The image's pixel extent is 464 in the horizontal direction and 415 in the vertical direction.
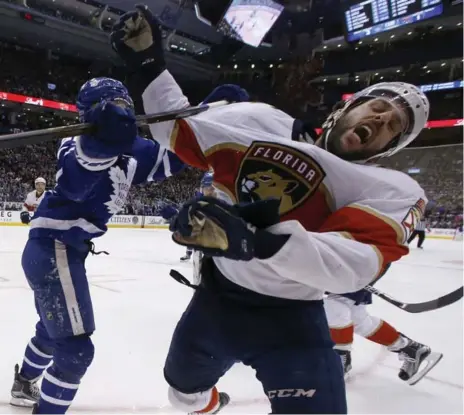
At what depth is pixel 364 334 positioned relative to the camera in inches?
71.9

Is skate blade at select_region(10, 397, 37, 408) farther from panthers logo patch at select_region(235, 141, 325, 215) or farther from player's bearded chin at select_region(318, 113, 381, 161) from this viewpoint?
player's bearded chin at select_region(318, 113, 381, 161)

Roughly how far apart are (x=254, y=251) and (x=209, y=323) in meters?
0.40

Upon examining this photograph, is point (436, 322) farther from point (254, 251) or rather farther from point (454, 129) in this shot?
point (454, 129)

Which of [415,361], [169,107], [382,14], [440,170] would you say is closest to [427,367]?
[415,361]

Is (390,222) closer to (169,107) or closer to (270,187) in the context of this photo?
(270,187)

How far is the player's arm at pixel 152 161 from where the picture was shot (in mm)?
1366

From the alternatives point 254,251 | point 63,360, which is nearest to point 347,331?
point 63,360

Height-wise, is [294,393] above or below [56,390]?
above

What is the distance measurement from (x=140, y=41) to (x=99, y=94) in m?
0.37

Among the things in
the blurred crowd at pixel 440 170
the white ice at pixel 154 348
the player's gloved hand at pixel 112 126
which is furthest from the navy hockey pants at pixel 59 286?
the blurred crowd at pixel 440 170

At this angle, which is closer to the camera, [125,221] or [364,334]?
[364,334]

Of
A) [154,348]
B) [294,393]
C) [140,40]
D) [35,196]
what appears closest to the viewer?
[294,393]

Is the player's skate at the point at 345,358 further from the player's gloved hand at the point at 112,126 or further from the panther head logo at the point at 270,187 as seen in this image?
the player's gloved hand at the point at 112,126

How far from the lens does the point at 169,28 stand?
743 centimetres
